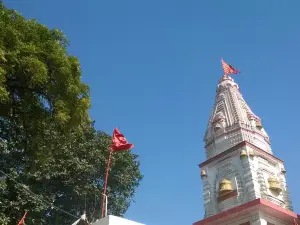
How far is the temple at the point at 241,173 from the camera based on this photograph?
65.0ft

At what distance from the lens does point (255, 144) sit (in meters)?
23.5

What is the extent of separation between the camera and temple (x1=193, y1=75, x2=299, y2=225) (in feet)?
65.0

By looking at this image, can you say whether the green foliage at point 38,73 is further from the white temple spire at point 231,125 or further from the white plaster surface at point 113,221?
the white temple spire at point 231,125

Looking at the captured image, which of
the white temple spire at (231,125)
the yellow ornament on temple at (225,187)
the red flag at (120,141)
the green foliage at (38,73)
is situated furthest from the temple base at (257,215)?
the green foliage at (38,73)

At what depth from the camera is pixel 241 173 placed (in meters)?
21.9

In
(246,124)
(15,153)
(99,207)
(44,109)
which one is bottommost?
(44,109)

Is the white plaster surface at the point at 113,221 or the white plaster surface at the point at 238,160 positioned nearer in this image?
the white plaster surface at the point at 113,221

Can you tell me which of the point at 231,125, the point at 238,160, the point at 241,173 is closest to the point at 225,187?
the point at 241,173

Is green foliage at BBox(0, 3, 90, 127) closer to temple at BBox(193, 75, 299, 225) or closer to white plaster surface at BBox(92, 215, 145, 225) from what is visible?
white plaster surface at BBox(92, 215, 145, 225)

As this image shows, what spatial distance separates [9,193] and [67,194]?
4.15 metres

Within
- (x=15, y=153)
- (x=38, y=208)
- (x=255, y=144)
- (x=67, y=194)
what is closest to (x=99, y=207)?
(x=67, y=194)

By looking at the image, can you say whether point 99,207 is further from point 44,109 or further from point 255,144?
point 44,109

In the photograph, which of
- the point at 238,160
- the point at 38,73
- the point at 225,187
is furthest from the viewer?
the point at 238,160

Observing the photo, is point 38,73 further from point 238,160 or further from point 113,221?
point 238,160
